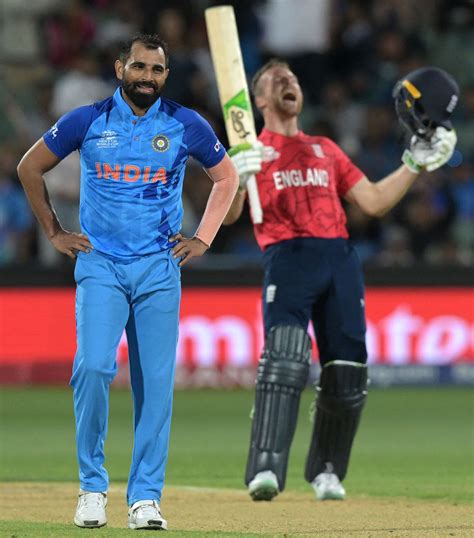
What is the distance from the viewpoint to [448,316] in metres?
14.8

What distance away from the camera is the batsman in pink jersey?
7.58 m

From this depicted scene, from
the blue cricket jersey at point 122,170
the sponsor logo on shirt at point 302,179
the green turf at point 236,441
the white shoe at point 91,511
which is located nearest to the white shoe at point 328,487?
the green turf at point 236,441

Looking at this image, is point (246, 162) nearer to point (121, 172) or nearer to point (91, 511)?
point (121, 172)

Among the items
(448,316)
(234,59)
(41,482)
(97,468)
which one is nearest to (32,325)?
(448,316)

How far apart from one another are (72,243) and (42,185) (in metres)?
0.30

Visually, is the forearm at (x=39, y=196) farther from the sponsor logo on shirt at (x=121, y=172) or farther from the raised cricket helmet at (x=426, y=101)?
the raised cricket helmet at (x=426, y=101)

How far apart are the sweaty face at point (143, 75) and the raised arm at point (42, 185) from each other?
45cm

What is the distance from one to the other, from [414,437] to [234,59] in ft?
14.3

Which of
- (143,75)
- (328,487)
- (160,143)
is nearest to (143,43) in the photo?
(143,75)

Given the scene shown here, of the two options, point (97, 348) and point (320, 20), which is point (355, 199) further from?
point (320, 20)

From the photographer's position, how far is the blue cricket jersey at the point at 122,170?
6199mm

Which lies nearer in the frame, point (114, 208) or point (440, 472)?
point (114, 208)

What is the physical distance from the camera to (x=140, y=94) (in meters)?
6.18

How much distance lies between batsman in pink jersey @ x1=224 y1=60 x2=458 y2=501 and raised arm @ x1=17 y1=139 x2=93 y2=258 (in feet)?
4.79
